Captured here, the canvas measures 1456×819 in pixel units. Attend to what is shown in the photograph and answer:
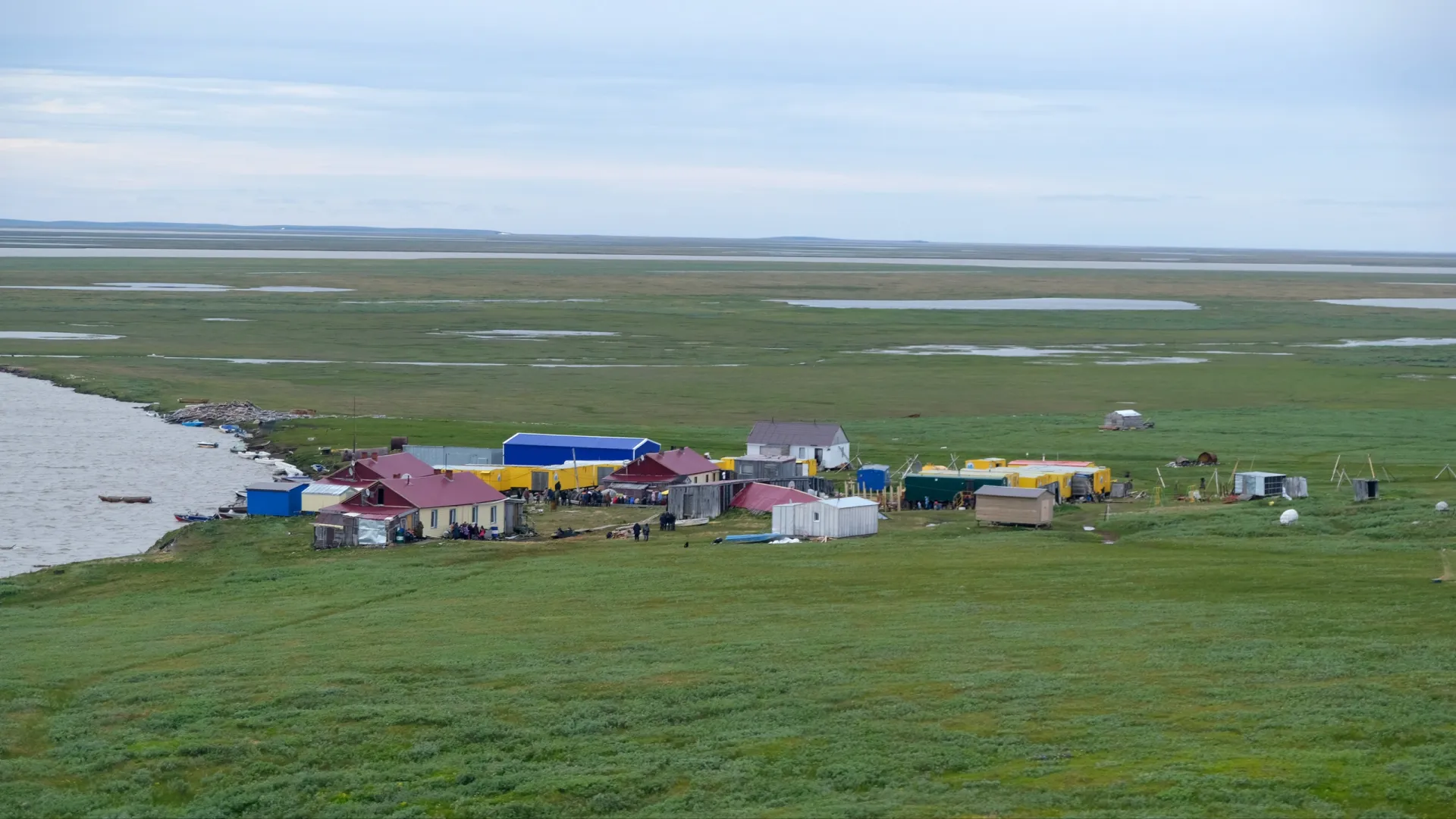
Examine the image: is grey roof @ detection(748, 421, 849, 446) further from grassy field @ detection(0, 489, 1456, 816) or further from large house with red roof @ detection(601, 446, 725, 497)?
grassy field @ detection(0, 489, 1456, 816)

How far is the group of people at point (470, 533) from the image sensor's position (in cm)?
5325

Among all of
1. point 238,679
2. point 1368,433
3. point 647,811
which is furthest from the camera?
point 1368,433

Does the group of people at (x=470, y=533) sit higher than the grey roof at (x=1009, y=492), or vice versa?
the grey roof at (x=1009, y=492)

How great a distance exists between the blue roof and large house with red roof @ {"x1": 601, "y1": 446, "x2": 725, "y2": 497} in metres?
3.64

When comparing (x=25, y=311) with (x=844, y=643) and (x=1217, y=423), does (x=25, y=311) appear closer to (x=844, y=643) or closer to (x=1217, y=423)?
(x=1217, y=423)

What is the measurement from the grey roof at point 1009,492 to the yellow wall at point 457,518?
16693 millimetres

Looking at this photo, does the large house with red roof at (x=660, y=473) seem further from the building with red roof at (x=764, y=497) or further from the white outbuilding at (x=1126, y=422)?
the white outbuilding at (x=1126, y=422)

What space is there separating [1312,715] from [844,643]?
34.6ft

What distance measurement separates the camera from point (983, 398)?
94750mm

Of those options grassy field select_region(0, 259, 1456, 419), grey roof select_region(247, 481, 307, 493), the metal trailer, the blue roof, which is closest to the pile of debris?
grassy field select_region(0, 259, 1456, 419)

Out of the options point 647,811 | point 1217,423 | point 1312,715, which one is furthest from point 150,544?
point 1217,423

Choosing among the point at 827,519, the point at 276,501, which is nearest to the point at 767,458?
the point at 827,519

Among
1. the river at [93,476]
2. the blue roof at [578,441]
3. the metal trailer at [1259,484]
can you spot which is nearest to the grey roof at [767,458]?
the blue roof at [578,441]

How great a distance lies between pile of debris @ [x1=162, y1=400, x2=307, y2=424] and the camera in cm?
8325
